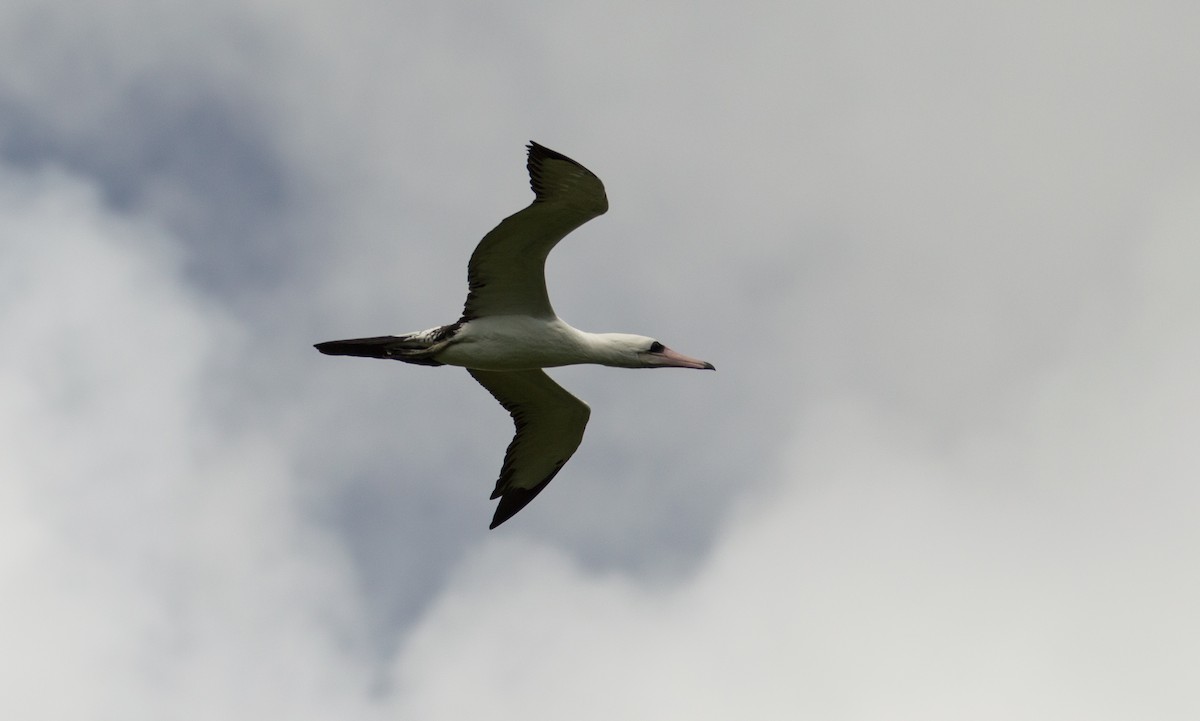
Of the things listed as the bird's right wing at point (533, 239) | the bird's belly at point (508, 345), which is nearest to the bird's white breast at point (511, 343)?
the bird's belly at point (508, 345)

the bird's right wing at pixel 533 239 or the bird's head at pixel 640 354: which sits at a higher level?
the bird's right wing at pixel 533 239

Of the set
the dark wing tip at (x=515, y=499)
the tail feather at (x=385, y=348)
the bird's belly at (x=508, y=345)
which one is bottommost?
the dark wing tip at (x=515, y=499)

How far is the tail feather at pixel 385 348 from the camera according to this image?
61.8 feet

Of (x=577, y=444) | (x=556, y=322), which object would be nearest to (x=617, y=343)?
(x=556, y=322)

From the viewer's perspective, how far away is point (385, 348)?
18859mm

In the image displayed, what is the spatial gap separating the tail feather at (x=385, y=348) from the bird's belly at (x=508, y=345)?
244 millimetres

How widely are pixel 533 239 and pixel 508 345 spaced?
57.3 inches

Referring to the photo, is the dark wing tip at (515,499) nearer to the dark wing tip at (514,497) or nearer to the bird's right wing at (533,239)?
the dark wing tip at (514,497)

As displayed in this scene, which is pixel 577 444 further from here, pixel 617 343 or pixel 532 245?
pixel 532 245

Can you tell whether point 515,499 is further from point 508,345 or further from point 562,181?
Result: point 562,181

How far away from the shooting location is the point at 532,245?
59.3 feet

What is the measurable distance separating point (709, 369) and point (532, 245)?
2.98m

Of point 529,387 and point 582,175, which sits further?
point 529,387

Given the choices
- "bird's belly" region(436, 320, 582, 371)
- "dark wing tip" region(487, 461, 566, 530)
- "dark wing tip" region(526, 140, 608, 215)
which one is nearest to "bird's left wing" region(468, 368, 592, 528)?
"dark wing tip" region(487, 461, 566, 530)
